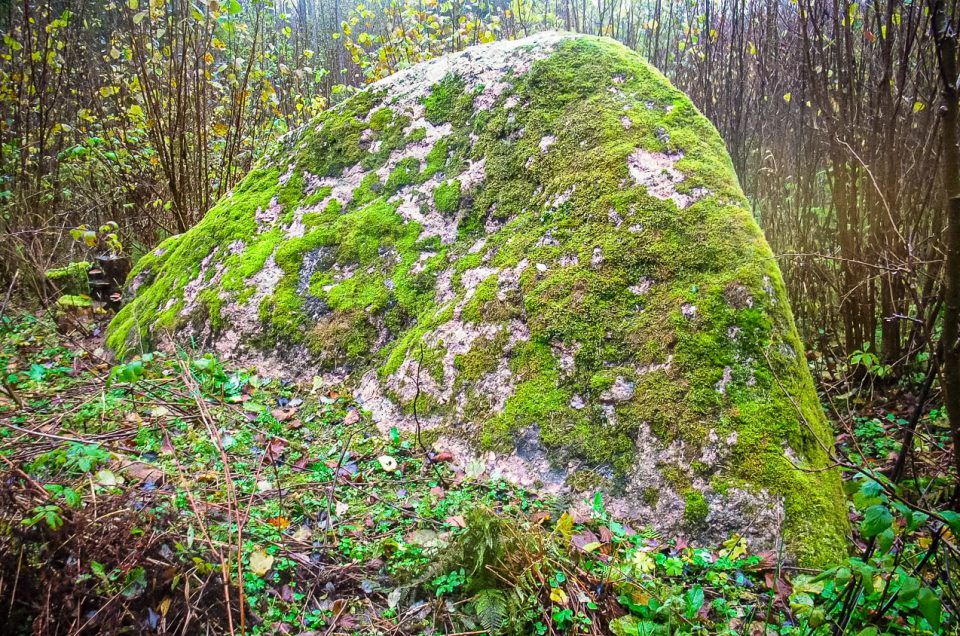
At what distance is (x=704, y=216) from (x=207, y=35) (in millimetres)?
4853

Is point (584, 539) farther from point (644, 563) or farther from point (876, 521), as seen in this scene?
point (876, 521)

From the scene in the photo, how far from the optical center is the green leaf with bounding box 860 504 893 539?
1.18 m

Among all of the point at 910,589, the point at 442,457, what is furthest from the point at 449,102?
the point at 910,589

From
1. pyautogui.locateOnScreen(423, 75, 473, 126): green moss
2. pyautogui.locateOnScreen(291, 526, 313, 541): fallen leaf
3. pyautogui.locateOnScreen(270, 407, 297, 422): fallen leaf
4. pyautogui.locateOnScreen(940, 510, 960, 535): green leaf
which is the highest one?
pyautogui.locateOnScreen(423, 75, 473, 126): green moss

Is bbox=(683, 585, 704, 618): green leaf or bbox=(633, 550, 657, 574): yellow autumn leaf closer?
bbox=(683, 585, 704, 618): green leaf

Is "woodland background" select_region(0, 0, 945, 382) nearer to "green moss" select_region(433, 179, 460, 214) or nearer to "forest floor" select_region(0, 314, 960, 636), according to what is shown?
"forest floor" select_region(0, 314, 960, 636)

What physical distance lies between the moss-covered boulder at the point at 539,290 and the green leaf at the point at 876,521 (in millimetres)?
799

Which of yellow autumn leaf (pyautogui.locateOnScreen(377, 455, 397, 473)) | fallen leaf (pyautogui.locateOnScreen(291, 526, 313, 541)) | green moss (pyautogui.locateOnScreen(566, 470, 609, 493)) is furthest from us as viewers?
yellow autumn leaf (pyautogui.locateOnScreen(377, 455, 397, 473))

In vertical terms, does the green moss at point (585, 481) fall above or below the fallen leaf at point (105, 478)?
below

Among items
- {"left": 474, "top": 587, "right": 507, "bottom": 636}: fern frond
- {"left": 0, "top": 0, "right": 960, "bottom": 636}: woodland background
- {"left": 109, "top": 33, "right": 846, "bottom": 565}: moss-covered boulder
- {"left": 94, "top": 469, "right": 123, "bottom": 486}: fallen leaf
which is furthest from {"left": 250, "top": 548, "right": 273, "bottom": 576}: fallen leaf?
{"left": 109, "top": 33, "right": 846, "bottom": 565}: moss-covered boulder

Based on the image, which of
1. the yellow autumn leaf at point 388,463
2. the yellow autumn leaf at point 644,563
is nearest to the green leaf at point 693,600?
the yellow autumn leaf at point 644,563

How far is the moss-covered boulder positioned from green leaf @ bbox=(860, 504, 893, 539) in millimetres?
799

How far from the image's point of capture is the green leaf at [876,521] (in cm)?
118

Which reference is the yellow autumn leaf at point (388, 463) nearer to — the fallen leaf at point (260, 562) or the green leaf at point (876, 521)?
the fallen leaf at point (260, 562)
